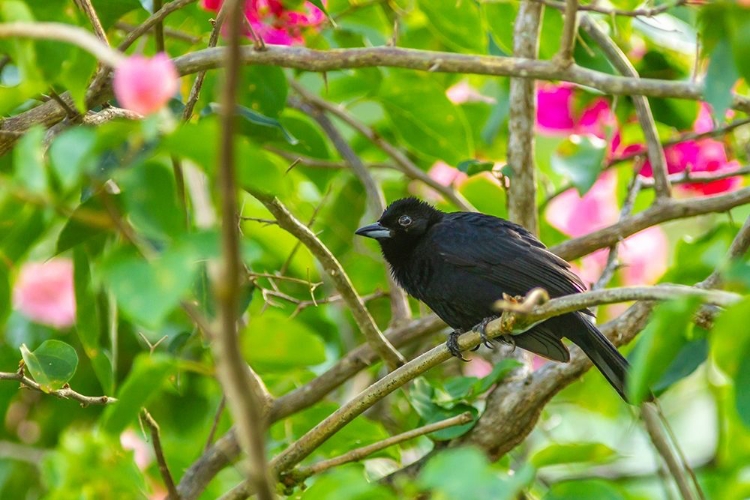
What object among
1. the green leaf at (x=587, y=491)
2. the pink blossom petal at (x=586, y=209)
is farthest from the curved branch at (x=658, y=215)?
the green leaf at (x=587, y=491)

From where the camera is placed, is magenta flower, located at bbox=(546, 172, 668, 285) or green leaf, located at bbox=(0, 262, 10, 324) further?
magenta flower, located at bbox=(546, 172, 668, 285)

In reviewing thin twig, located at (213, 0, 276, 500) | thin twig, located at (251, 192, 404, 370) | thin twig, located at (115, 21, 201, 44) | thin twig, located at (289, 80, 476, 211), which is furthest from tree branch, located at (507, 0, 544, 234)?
thin twig, located at (213, 0, 276, 500)

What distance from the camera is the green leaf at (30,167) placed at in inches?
57.6

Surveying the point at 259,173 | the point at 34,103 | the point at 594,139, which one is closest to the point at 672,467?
the point at 594,139

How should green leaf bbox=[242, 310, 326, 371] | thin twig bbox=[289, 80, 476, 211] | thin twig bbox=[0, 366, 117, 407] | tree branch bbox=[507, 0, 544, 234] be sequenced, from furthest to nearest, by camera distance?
thin twig bbox=[289, 80, 476, 211], tree branch bbox=[507, 0, 544, 234], green leaf bbox=[242, 310, 326, 371], thin twig bbox=[0, 366, 117, 407]

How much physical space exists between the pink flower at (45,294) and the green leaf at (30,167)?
251 cm

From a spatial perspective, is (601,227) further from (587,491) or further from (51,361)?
(51,361)

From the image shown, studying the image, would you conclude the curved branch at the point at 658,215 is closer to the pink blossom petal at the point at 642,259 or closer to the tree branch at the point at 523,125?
the tree branch at the point at 523,125

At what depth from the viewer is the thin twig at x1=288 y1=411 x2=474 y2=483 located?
307 centimetres

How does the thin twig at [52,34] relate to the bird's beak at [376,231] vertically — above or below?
above

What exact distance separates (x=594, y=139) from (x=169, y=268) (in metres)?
3.21

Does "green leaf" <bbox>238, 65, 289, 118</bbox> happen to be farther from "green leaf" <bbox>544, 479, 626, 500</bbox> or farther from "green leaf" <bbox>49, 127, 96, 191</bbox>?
"green leaf" <bbox>49, 127, 96, 191</bbox>

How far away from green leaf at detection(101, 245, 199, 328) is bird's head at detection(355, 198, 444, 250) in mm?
2738

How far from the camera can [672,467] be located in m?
3.63
